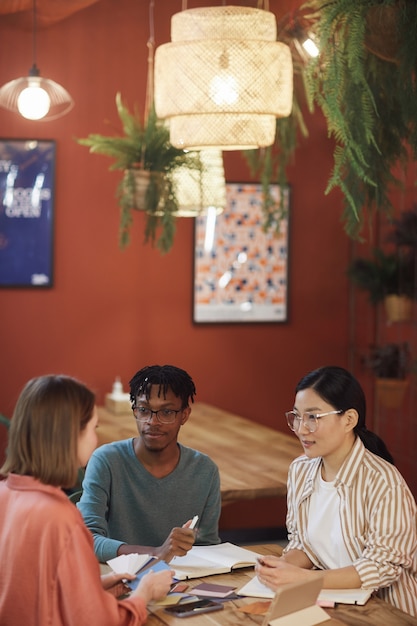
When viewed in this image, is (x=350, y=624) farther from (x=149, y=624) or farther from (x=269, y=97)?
(x=269, y=97)

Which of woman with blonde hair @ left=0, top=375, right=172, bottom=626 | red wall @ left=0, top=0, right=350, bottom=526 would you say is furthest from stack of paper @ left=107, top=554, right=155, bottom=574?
red wall @ left=0, top=0, right=350, bottom=526

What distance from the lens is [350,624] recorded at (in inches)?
89.6

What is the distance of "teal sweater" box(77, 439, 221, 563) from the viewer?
118 inches

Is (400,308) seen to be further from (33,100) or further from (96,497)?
(96,497)

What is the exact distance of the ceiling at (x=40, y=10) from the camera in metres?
4.83

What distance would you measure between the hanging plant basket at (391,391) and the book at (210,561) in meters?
3.17

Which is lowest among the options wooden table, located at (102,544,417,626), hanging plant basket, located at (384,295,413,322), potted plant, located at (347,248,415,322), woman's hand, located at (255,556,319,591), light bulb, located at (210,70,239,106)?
wooden table, located at (102,544,417,626)

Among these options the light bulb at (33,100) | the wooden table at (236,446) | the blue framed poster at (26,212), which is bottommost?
the wooden table at (236,446)

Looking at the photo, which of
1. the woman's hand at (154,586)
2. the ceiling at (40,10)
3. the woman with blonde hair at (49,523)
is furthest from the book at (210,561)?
the ceiling at (40,10)

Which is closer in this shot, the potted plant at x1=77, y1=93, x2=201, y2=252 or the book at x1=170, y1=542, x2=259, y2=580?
the book at x1=170, y1=542, x2=259, y2=580

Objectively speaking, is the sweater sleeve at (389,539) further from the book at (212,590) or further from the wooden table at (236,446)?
the wooden table at (236,446)

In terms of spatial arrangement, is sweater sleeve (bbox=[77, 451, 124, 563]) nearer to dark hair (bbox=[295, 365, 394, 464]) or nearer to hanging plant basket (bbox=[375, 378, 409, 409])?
dark hair (bbox=[295, 365, 394, 464])

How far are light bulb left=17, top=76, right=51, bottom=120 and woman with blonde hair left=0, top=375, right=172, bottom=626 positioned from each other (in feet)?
8.57

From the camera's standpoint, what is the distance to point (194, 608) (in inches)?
91.5
